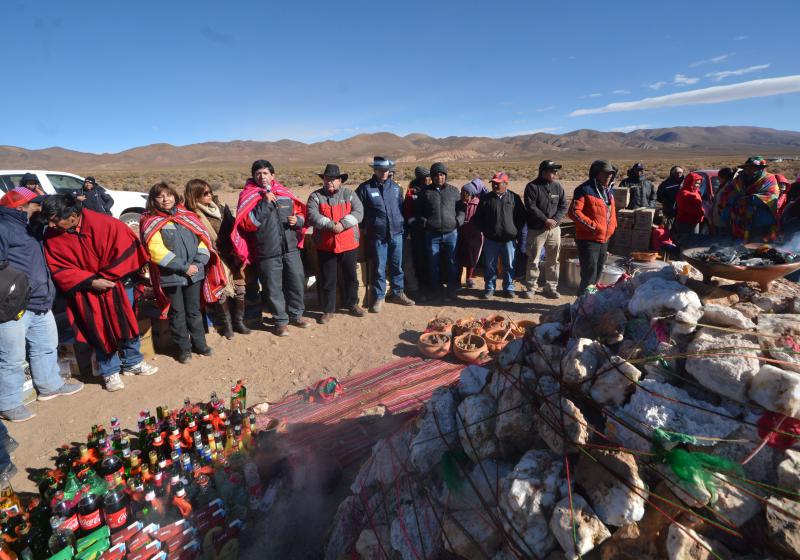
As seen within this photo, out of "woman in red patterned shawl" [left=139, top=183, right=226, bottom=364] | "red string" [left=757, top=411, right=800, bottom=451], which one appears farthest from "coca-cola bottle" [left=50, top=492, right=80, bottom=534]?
"red string" [left=757, top=411, right=800, bottom=451]

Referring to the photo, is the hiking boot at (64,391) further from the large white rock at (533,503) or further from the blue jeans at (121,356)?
the large white rock at (533,503)

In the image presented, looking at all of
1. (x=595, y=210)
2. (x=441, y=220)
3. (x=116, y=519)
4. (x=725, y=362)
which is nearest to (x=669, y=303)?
(x=725, y=362)

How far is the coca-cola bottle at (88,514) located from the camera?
257 cm

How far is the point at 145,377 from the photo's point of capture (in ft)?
16.5

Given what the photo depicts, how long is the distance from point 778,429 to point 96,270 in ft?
17.9

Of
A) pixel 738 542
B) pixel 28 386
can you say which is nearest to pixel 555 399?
pixel 738 542

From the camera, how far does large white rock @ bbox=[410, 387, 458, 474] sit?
259cm

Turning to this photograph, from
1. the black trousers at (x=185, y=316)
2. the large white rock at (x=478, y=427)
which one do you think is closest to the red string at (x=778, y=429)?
the large white rock at (x=478, y=427)

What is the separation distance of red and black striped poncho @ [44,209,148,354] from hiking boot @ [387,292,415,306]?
3.58m

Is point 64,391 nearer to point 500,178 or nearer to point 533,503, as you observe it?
point 533,503

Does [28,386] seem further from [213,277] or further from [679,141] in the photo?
[679,141]

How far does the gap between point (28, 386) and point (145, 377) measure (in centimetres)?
105

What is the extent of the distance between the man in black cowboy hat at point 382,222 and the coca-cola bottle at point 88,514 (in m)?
4.41

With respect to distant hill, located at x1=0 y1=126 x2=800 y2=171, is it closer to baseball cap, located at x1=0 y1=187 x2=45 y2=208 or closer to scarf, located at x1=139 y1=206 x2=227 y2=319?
scarf, located at x1=139 y1=206 x2=227 y2=319
